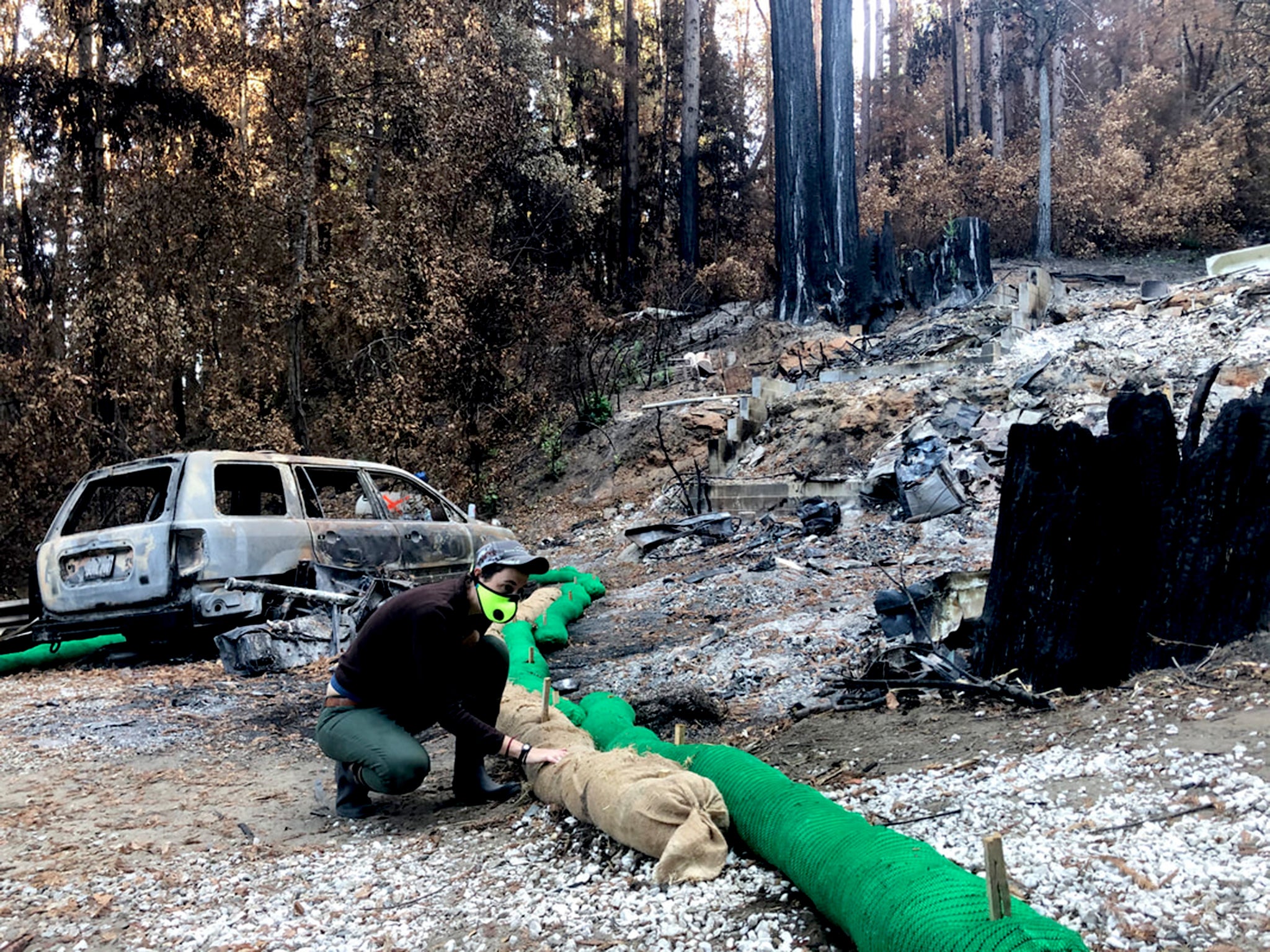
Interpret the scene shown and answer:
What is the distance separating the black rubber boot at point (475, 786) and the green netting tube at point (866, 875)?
3.26ft

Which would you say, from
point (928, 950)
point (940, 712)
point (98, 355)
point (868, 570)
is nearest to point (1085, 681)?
point (940, 712)

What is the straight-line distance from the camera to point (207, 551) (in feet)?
21.0

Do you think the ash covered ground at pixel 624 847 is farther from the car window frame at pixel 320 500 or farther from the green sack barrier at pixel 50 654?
the car window frame at pixel 320 500

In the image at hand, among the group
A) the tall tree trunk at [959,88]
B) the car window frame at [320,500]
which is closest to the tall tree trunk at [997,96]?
the tall tree trunk at [959,88]

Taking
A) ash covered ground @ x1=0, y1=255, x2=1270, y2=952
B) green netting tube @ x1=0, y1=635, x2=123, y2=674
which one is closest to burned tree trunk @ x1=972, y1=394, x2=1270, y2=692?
ash covered ground @ x1=0, y1=255, x2=1270, y2=952

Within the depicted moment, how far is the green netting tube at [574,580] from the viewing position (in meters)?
9.15

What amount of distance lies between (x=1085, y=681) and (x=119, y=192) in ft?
44.2

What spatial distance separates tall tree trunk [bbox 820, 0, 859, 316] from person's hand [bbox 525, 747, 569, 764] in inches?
641

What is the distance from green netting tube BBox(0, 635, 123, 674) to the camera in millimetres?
6945

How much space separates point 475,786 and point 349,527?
4140 mm

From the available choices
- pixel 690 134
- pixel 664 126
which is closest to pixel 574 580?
pixel 690 134

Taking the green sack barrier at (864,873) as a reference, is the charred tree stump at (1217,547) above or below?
above

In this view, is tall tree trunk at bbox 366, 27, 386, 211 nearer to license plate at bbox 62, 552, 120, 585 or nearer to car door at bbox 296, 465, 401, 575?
car door at bbox 296, 465, 401, 575

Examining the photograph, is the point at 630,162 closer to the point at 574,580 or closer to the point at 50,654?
the point at 574,580
